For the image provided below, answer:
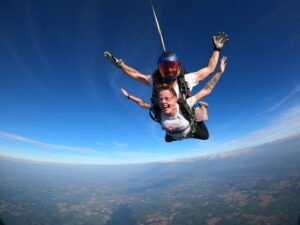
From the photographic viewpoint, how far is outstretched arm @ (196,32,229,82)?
3.60 meters

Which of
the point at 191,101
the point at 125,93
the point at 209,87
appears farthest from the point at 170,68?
the point at 125,93

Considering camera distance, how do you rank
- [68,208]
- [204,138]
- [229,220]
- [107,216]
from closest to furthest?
1. [204,138]
2. [229,220]
3. [107,216]
4. [68,208]

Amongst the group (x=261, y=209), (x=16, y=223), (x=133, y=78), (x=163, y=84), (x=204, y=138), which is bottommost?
(x=16, y=223)

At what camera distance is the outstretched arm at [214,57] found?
3600 millimetres

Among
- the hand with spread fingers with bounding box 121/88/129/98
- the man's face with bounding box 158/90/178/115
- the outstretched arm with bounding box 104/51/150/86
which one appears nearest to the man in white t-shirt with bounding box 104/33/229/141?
the outstretched arm with bounding box 104/51/150/86

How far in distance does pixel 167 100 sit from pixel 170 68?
1.82ft

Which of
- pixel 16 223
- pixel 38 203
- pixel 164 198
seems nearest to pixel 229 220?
pixel 164 198

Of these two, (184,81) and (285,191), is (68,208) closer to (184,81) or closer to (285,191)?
(285,191)

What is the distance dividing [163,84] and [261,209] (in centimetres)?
13030

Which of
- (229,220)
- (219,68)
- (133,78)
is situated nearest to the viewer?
(219,68)

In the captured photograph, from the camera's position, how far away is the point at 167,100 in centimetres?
322

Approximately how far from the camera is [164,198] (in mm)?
173375

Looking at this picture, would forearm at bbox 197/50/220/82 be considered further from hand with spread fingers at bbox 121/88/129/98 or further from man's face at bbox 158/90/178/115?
hand with spread fingers at bbox 121/88/129/98

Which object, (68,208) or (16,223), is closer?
(16,223)
